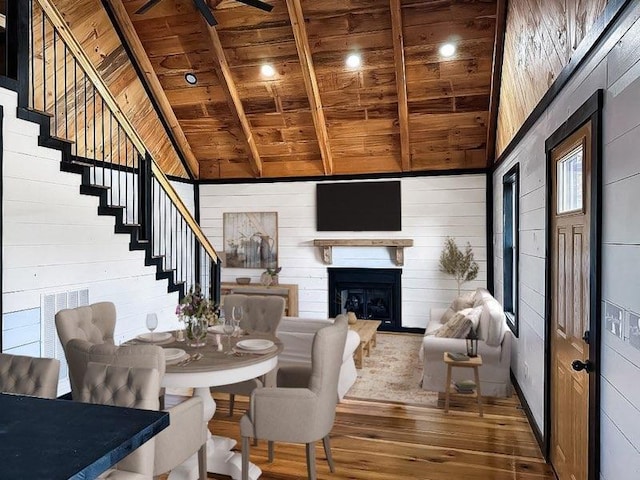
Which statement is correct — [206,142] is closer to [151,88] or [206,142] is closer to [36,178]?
[151,88]

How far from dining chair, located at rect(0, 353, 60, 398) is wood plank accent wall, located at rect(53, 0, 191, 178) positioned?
4.80 meters

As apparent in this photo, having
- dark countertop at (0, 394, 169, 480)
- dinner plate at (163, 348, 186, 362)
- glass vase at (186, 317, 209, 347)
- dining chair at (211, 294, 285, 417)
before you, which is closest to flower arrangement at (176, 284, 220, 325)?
glass vase at (186, 317, 209, 347)

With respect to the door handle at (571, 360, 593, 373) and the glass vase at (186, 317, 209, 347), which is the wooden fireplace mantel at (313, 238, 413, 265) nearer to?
the glass vase at (186, 317, 209, 347)

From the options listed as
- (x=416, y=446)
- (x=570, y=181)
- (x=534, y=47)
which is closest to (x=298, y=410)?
(x=416, y=446)

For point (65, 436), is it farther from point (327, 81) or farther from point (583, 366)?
point (327, 81)

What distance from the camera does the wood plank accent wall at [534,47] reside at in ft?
8.84

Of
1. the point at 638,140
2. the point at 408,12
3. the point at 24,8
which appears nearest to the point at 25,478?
A: the point at 638,140

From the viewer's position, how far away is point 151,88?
718 cm

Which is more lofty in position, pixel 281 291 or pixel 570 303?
pixel 570 303

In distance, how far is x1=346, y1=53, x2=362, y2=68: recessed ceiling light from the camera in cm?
625

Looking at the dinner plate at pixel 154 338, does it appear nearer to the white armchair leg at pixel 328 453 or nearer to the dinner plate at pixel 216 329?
the dinner plate at pixel 216 329

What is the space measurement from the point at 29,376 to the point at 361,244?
624 cm

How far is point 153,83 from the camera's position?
7.08 meters

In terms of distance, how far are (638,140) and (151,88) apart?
22.3 ft
